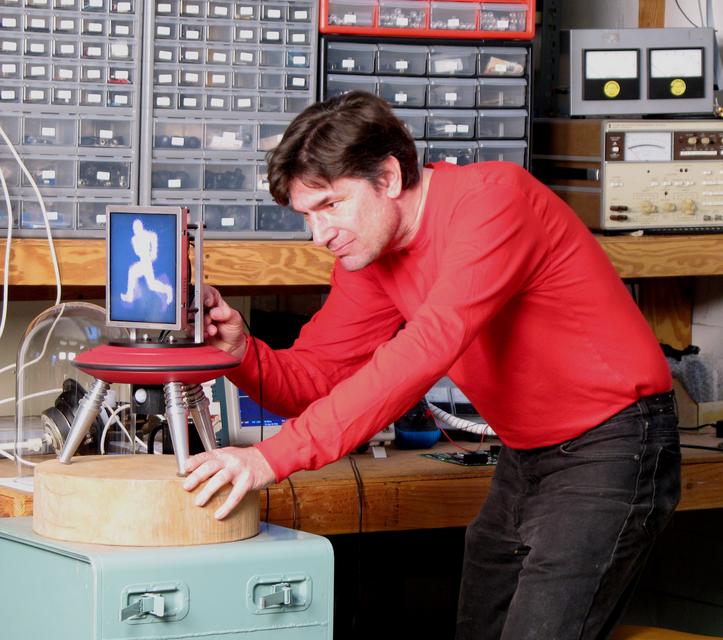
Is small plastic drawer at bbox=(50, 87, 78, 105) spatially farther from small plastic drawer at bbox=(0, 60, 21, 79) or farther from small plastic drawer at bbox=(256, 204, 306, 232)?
small plastic drawer at bbox=(256, 204, 306, 232)

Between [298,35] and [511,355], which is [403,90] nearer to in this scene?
[298,35]

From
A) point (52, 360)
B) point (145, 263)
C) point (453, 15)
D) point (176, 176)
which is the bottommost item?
point (52, 360)

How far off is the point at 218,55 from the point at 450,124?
1.55ft

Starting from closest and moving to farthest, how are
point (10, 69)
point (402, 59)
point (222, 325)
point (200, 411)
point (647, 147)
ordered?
point (200, 411) → point (222, 325) → point (10, 69) → point (402, 59) → point (647, 147)

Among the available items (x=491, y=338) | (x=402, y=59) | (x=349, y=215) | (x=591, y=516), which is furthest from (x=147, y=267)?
(x=402, y=59)

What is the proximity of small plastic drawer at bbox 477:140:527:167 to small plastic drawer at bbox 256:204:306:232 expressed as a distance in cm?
39

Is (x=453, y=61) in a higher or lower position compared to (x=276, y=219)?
higher

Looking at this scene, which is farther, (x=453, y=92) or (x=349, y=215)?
(x=453, y=92)

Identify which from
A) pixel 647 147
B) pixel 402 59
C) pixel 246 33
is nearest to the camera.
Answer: pixel 246 33

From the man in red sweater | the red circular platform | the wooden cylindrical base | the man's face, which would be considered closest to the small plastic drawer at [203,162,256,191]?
the man in red sweater

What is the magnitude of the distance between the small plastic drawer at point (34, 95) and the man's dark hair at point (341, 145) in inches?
28.1

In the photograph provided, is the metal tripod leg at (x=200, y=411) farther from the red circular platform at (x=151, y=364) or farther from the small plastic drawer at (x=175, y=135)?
the small plastic drawer at (x=175, y=135)

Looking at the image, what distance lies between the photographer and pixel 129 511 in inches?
63.9

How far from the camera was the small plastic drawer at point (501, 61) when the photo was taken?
262 centimetres
